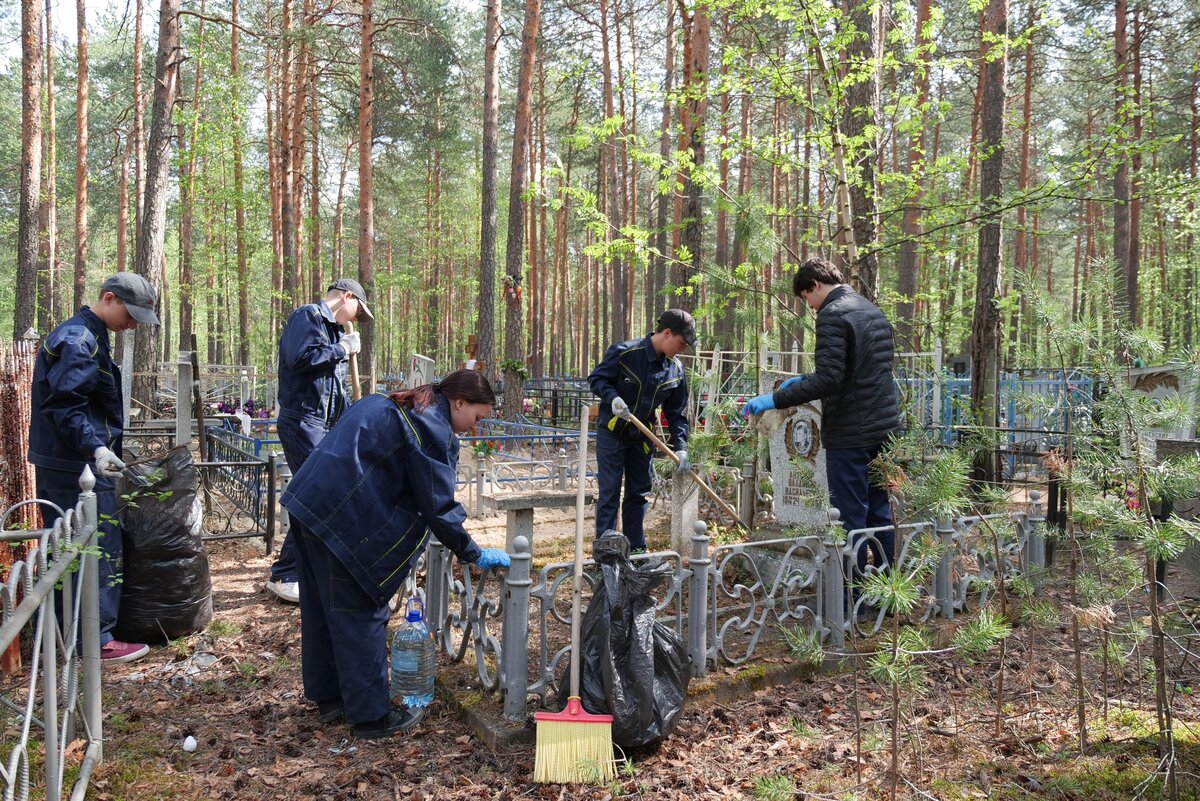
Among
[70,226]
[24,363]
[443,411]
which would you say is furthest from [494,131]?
[70,226]

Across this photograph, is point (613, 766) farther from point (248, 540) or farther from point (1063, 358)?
point (248, 540)

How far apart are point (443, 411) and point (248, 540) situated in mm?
4118

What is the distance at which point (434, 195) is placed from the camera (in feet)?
92.5

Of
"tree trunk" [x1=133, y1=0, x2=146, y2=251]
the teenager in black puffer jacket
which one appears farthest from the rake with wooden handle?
"tree trunk" [x1=133, y1=0, x2=146, y2=251]

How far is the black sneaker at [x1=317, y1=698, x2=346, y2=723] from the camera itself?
337 centimetres

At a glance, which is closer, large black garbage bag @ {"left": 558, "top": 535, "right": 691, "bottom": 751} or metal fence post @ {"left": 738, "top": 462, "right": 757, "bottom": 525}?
large black garbage bag @ {"left": 558, "top": 535, "right": 691, "bottom": 751}

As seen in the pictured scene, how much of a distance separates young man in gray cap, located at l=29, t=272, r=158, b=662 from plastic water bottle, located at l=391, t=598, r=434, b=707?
1.30 metres

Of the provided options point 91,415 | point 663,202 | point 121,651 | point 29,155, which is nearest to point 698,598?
point 121,651

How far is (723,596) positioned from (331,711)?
2.36 m

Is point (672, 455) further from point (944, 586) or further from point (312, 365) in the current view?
point (312, 365)

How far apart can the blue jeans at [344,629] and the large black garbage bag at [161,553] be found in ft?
3.68

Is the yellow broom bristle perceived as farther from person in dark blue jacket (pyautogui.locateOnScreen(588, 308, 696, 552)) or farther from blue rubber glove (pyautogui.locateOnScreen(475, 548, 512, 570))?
person in dark blue jacket (pyautogui.locateOnScreen(588, 308, 696, 552))

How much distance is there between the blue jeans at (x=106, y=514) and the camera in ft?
12.2

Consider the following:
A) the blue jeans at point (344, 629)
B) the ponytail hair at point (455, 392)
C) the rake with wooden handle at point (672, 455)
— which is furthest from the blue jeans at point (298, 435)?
the rake with wooden handle at point (672, 455)
